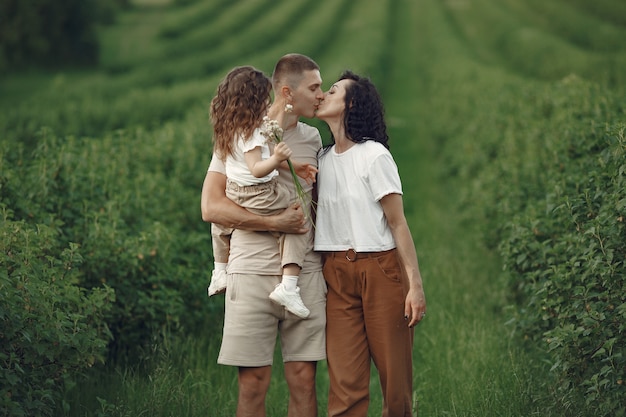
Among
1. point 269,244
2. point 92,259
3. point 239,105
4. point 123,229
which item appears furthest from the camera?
point 123,229

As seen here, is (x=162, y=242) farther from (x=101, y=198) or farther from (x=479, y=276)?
(x=479, y=276)

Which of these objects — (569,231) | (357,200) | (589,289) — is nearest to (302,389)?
(357,200)

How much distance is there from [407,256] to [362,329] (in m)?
0.44

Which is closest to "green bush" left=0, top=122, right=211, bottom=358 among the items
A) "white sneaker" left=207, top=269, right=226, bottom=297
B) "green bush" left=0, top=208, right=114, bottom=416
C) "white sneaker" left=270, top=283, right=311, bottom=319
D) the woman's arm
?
"green bush" left=0, top=208, right=114, bottom=416

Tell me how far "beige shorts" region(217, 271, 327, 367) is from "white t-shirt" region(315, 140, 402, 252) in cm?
27

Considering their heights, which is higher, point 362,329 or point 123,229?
point 123,229

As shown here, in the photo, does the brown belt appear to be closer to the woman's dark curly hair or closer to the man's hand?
the man's hand

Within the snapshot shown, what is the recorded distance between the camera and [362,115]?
14.9 feet

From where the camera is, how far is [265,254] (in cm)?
447

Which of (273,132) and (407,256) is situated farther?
(407,256)

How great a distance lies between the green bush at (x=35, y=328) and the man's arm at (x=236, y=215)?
87cm

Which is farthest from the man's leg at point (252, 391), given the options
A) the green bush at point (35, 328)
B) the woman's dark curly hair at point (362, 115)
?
the woman's dark curly hair at point (362, 115)

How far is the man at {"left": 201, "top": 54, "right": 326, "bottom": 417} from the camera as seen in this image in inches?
174

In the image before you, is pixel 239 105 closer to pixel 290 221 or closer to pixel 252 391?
pixel 290 221
